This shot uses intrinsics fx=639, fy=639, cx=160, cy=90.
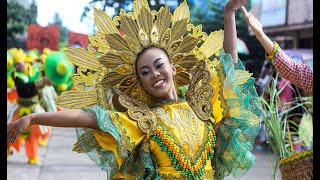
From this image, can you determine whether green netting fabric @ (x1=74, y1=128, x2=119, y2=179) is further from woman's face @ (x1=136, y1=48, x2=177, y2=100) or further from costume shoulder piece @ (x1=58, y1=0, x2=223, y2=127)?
woman's face @ (x1=136, y1=48, x2=177, y2=100)

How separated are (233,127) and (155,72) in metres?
0.59

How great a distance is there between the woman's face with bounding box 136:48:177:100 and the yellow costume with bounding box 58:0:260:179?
0.06m

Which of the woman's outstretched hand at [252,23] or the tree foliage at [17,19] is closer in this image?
the woman's outstretched hand at [252,23]

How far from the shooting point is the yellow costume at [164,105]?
364 cm

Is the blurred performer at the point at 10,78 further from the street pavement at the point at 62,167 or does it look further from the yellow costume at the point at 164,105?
the yellow costume at the point at 164,105

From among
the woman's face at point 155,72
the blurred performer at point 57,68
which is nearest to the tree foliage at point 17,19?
Answer: the blurred performer at point 57,68

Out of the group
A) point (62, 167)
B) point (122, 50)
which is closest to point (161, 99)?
point (122, 50)

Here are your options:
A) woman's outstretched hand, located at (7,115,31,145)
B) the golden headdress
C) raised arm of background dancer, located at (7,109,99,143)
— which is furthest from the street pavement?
woman's outstretched hand, located at (7,115,31,145)

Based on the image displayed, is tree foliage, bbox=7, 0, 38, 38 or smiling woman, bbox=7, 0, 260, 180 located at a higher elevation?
tree foliage, bbox=7, 0, 38, 38

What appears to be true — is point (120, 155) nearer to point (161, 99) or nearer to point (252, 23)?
point (161, 99)

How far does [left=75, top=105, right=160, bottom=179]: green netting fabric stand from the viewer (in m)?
3.57

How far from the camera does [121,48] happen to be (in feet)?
12.2

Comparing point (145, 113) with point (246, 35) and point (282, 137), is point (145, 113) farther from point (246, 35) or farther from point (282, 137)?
point (246, 35)

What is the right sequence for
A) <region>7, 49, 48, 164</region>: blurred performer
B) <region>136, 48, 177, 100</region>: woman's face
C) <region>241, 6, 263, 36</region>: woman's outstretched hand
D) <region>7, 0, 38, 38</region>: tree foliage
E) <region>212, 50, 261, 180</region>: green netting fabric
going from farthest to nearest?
1. <region>7, 0, 38, 38</region>: tree foliage
2. <region>7, 49, 48, 164</region>: blurred performer
3. <region>241, 6, 263, 36</region>: woman's outstretched hand
4. <region>212, 50, 261, 180</region>: green netting fabric
5. <region>136, 48, 177, 100</region>: woman's face
